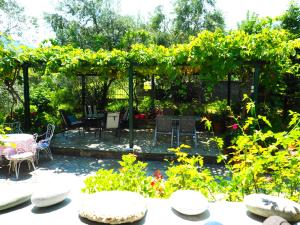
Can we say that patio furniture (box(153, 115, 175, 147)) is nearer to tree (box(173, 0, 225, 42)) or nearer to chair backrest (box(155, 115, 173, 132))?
chair backrest (box(155, 115, 173, 132))

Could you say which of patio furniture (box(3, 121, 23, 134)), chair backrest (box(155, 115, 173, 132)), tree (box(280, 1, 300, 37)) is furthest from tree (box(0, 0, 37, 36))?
tree (box(280, 1, 300, 37))

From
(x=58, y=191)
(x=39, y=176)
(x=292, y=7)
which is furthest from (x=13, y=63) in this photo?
(x=292, y=7)

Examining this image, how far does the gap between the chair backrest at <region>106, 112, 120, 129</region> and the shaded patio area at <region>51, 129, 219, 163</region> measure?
0.49 meters

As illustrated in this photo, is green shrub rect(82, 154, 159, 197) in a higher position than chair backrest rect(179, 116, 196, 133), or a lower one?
lower

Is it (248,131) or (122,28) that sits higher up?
(122,28)

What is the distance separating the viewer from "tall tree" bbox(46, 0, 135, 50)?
42.5ft

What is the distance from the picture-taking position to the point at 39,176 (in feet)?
17.5

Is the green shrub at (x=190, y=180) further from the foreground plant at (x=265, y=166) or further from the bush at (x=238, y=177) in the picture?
the foreground plant at (x=265, y=166)

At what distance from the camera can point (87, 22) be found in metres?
13.7

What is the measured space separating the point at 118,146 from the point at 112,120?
35.4 inches

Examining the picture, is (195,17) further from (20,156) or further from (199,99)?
(20,156)

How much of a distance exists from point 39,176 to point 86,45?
8.77 meters

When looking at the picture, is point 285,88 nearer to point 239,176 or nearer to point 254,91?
point 254,91

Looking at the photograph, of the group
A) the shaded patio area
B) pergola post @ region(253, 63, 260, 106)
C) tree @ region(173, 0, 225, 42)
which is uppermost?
tree @ region(173, 0, 225, 42)
